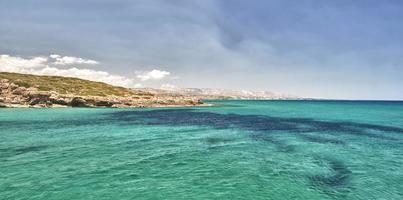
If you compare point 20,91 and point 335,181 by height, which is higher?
point 20,91

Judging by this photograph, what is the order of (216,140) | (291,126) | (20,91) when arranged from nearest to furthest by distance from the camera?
(216,140), (291,126), (20,91)

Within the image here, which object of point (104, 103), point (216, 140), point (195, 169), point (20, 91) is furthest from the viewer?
point (20, 91)

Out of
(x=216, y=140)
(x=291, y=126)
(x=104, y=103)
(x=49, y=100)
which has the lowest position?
(x=216, y=140)

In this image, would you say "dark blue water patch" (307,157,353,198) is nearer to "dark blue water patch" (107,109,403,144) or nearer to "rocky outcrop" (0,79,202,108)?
"dark blue water patch" (107,109,403,144)

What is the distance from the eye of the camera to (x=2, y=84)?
125000mm

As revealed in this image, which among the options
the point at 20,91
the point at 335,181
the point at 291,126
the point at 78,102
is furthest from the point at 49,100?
A: the point at 335,181

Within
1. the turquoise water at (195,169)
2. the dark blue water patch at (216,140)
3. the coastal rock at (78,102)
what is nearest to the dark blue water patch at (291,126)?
the dark blue water patch at (216,140)

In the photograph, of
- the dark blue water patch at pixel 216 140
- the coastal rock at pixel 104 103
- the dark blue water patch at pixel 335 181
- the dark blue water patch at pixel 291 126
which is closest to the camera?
the dark blue water patch at pixel 335 181

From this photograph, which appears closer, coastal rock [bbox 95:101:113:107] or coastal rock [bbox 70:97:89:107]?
coastal rock [bbox 70:97:89:107]

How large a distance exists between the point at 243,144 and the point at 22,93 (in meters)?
113

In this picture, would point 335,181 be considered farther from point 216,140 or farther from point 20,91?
point 20,91

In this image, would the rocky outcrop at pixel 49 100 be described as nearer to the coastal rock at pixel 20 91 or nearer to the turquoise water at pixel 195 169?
the coastal rock at pixel 20 91

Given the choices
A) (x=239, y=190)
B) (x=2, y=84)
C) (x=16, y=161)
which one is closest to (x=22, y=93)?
(x=2, y=84)

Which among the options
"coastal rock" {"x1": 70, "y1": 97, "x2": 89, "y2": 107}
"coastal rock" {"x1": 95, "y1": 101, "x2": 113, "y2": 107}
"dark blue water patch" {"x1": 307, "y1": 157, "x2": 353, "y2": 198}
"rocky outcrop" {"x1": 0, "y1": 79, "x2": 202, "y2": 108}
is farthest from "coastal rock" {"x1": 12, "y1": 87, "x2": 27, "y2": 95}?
"dark blue water patch" {"x1": 307, "y1": 157, "x2": 353, "y2": 198}
